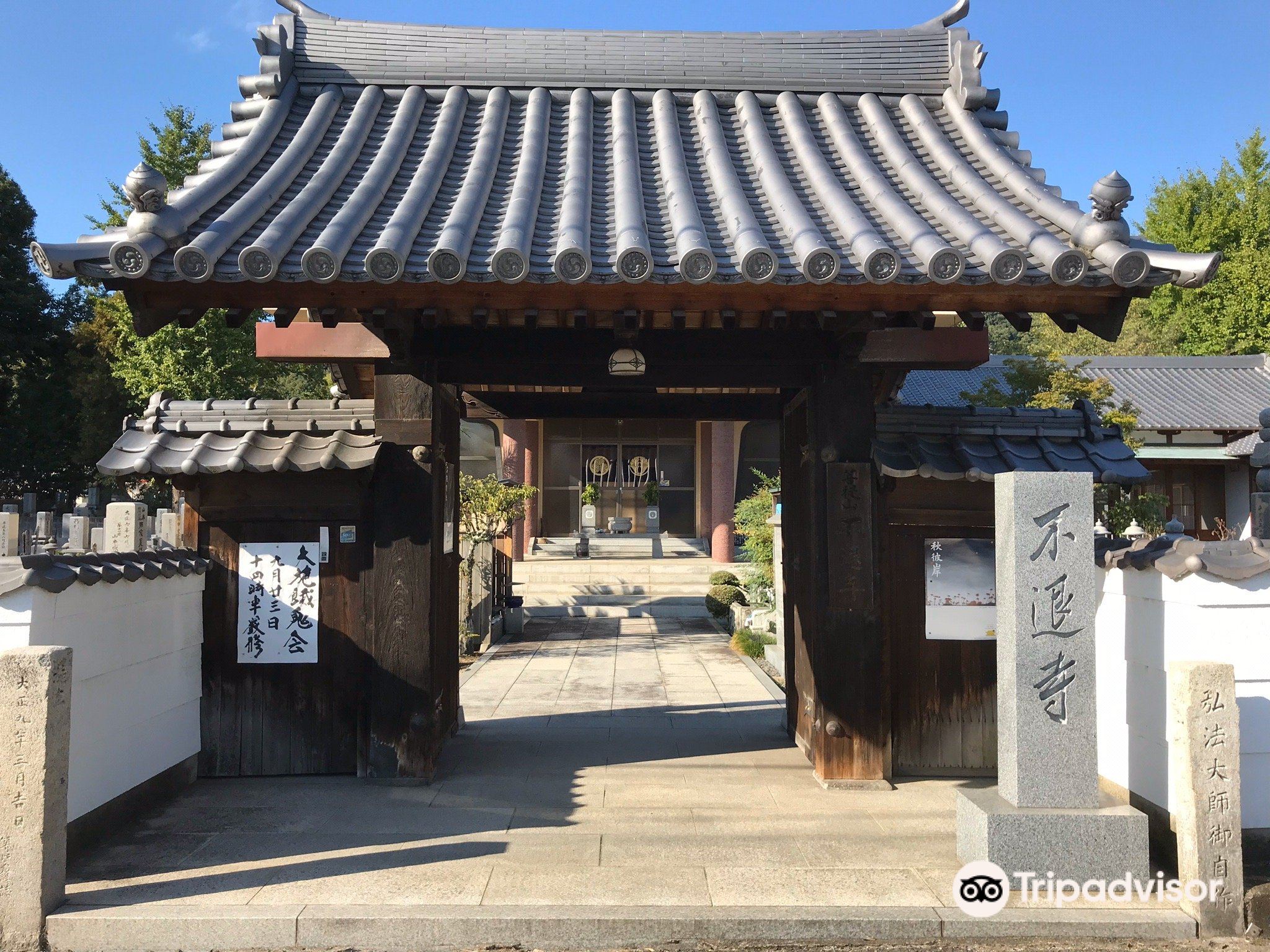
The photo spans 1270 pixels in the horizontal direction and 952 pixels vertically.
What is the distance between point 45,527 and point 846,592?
20036 mm

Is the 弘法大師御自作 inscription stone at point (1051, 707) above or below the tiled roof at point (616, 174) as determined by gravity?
Answer: below

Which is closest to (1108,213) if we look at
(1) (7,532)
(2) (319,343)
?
(2) (319,343)

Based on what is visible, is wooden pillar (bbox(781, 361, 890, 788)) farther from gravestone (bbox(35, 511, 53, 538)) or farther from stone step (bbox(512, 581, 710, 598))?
gravestone (bbox(35, 511, 53, 538))

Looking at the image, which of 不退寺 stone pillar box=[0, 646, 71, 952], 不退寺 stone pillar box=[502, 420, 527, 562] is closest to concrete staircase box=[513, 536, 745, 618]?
不退寺 stone pillar box=[502, 420, 527, 562]

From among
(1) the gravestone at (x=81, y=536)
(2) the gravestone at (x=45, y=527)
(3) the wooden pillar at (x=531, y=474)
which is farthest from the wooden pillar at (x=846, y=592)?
(2) the gravestone at (x=45, y=527)

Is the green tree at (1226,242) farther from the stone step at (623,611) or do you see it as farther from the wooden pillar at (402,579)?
the wooden pillar at (402,579)

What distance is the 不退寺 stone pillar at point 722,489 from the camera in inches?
936

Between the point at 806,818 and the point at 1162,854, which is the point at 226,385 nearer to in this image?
the point at 806,818

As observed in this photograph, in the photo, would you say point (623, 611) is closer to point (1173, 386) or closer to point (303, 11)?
point (303, 11)

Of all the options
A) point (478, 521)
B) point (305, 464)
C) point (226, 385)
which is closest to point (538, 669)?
point (478, 521)

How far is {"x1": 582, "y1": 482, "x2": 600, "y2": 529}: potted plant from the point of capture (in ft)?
84.7

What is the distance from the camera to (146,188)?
4938mm

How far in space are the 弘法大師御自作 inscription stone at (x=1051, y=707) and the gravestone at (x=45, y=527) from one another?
21.3 m
